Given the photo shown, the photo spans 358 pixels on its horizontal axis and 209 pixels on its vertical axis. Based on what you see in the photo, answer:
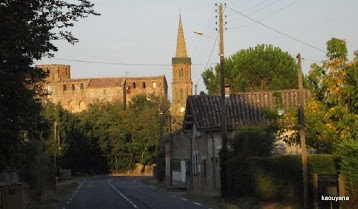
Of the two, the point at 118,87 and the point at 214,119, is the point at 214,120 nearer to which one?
the point at 214,119

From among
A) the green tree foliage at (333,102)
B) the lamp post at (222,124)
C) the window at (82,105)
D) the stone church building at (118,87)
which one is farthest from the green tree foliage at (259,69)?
the window at (82,105)

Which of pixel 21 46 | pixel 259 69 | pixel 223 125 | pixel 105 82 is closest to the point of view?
pixel 21 46

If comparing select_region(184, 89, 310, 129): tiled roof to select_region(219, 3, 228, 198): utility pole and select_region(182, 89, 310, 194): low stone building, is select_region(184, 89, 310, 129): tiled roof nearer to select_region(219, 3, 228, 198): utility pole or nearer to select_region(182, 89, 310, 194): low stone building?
select_region(182, 89, 310, 194): low stone building

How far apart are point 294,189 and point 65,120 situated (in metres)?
86.1

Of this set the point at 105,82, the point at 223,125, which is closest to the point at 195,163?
the point at 223,125

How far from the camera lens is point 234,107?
4541cm

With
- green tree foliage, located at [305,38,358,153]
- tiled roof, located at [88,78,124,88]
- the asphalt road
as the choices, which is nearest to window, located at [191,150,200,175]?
the asphalt road

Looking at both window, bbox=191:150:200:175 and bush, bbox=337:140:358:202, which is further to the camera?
window, bbox=191:150:200:175

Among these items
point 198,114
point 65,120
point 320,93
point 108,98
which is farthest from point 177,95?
point 320,93

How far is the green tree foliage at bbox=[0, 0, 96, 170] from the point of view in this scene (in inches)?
628

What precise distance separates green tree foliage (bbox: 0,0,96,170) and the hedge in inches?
401

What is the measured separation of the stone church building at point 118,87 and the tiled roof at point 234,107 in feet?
318

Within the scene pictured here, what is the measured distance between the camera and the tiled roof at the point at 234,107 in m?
44.0

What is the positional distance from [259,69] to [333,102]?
41.6 m
